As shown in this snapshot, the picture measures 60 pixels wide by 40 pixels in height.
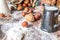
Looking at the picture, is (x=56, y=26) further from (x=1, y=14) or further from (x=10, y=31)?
(x=1, y=14)

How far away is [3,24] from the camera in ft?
3.72

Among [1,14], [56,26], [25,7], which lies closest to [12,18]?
[1,14]

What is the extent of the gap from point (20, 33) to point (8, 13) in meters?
0.33

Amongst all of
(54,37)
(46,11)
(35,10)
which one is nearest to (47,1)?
(35,10)

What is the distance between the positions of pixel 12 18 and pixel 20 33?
24 cm

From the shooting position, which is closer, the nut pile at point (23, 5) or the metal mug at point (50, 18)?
the metal mug at point (50, 18)

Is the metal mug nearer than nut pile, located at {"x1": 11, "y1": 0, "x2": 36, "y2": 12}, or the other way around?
the metal mug

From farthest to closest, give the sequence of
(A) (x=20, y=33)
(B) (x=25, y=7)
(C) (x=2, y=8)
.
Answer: (B) (x=25, y=7) < (C) (x=2, y=8) < (A) (x=20, y=33)

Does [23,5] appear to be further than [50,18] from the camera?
Yes

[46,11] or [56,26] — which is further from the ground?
[46,11]

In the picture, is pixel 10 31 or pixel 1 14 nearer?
pixel 10 31

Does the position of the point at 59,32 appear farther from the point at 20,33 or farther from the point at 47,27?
the point at 20,33

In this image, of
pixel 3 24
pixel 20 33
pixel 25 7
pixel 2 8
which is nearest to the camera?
pixel 20 33

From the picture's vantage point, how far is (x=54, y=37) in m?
1.01
